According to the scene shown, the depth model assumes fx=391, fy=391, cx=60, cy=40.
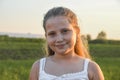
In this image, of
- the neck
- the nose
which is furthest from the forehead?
the neck

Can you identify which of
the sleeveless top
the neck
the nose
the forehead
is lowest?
the sleeveless top

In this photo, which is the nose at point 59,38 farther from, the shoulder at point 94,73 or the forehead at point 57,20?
the shoulder at point 94,73

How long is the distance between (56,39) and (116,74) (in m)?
7.39

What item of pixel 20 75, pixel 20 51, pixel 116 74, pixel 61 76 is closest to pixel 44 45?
pixel 61 76

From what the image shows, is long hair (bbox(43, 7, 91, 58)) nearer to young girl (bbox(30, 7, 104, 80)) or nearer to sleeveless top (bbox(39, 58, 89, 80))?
young girl (bbox(30, 7, 104, 80))

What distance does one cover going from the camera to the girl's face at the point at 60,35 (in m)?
3.01

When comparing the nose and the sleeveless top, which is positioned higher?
the nose

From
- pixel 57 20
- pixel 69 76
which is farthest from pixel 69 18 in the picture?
pixel 69 76

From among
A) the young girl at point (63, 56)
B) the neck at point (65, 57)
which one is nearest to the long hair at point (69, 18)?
the young girl at point (63, 56)

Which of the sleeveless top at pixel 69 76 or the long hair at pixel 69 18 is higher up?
the long hair at pixel 69 18

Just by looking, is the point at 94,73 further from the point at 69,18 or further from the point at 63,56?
the point at 69,18

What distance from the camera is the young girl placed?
3023mm

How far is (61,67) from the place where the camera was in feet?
10.2

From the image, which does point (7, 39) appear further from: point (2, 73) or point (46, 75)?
point (46, 75)
